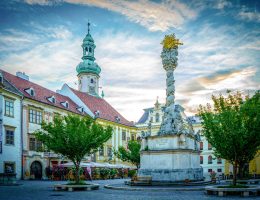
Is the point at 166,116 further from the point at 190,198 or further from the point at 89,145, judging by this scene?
the point at 190,198

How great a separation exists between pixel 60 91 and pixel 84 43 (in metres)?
16.7

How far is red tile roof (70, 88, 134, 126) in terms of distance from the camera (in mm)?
63031

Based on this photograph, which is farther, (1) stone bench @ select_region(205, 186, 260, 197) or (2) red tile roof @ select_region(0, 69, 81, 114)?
(2) red tile roof @ select_region(0, 69, 81, 114)

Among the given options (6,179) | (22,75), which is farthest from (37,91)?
(6,179)

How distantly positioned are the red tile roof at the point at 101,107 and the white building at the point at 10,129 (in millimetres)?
20100

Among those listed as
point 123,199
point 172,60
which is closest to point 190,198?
point 123,199

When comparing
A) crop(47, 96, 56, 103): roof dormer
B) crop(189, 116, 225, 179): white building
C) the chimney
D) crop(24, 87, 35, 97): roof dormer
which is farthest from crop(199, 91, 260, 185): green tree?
crop(189, 116, 225, 179): white building

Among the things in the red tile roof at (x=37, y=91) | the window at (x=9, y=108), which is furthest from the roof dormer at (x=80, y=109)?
the window at (x=9, y=108)

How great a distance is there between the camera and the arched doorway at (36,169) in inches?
1762

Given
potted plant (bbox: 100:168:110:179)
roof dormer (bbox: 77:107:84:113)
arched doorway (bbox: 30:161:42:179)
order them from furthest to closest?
roof dormer (bbox: 77:107:84:113), potted plant (bbox: 100:168:110:179), arched doorway (bbox: 30:161:42:179)

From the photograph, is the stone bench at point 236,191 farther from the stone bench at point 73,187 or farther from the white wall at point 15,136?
the white wall at point 15,136

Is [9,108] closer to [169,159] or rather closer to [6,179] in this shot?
[6,179]

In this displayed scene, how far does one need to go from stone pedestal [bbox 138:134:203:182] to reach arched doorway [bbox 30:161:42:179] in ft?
70.2

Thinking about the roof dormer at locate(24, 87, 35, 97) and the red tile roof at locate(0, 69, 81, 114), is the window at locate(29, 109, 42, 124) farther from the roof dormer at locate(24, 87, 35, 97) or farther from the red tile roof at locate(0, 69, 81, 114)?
the roof dormer at locate(24, 87, 35, 97)
